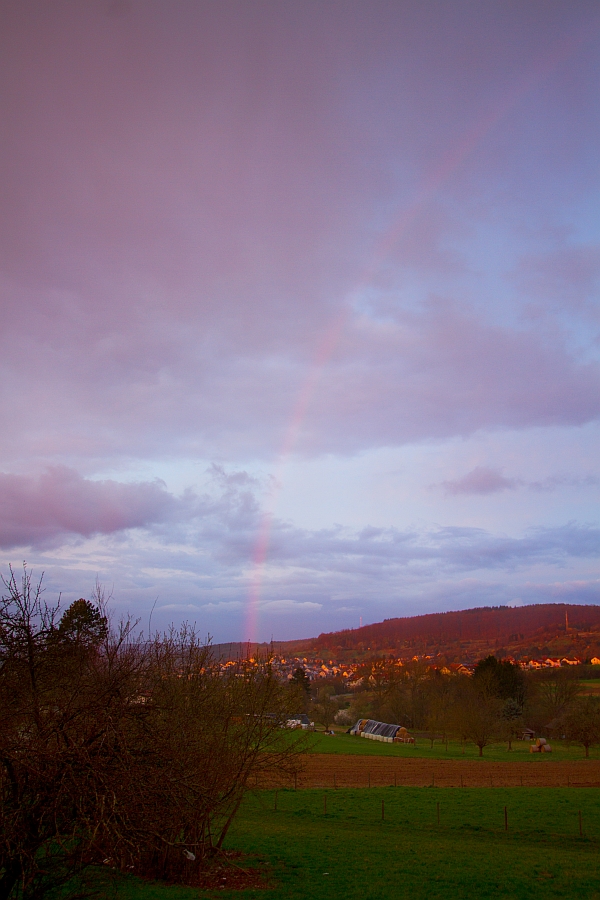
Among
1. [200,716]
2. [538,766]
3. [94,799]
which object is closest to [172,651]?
[200,716]

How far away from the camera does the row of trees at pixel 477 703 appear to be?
214 feet

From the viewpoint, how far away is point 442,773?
144ft

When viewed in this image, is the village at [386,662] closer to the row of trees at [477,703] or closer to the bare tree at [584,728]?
the row of trees at [477,703]

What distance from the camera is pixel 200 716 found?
14820 mm

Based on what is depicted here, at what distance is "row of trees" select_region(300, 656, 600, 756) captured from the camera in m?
65.4

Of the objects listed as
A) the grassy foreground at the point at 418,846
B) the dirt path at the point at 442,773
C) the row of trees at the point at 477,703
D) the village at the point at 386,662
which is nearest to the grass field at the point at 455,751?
the row of trees at the point at 477,703

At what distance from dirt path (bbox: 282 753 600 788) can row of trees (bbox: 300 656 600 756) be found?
30.4ft

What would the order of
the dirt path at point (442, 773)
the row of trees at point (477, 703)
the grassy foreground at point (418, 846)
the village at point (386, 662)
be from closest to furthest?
the grassy foreground at point (418, 846)
the village at point (386, 662)
the dirt path at point (442, 773)
the row of trees at point (477, 703)

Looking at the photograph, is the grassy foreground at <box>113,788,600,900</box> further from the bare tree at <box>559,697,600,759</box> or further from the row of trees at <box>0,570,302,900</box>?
the bare tree at <box>559,697,600,759</box>

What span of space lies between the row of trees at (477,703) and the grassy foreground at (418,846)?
3244 cm

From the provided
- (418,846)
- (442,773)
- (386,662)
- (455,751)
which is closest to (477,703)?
(455,751)

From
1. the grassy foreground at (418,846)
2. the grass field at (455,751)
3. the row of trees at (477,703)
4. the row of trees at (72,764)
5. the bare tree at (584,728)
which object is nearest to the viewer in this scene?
the row of trees at (72,764)

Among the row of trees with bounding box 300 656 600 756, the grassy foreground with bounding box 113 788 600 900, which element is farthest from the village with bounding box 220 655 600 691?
the grassy foreground with bounding box 113 788 600 900

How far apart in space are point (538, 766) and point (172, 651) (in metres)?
43.8
